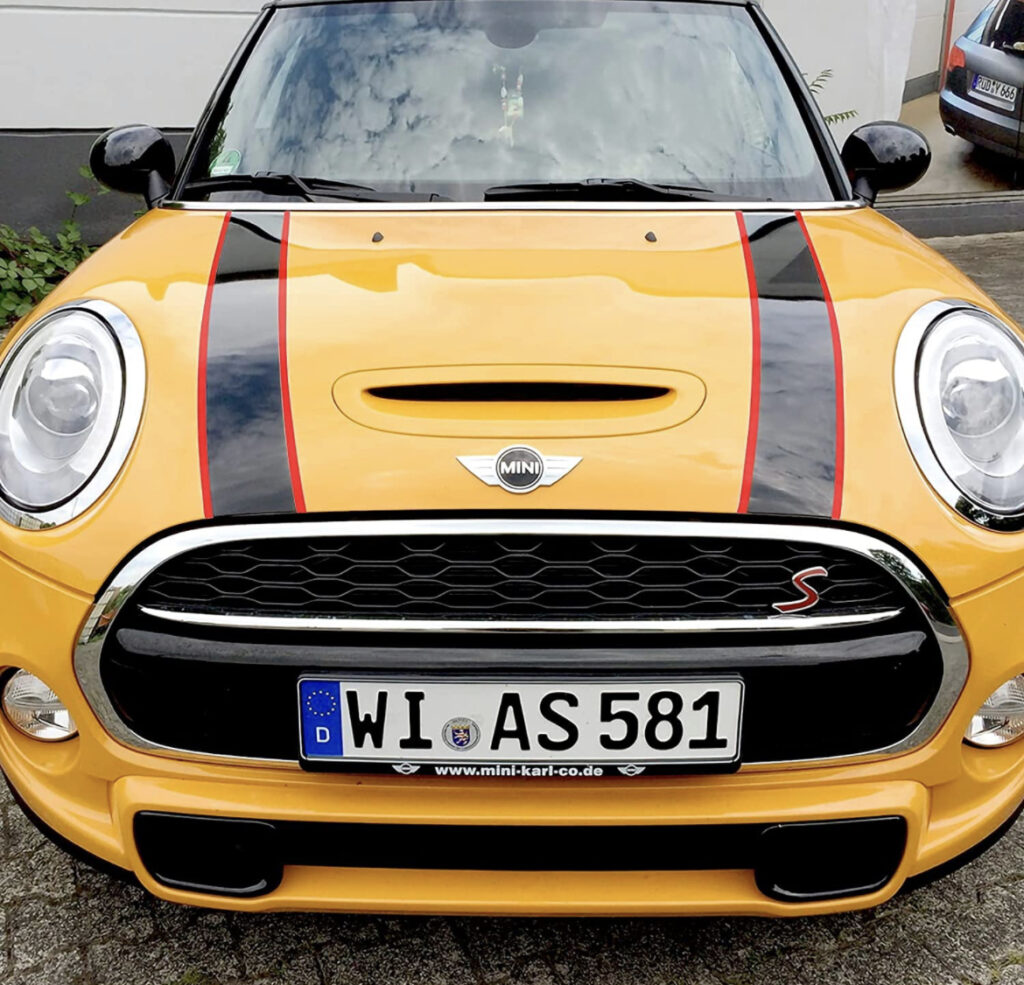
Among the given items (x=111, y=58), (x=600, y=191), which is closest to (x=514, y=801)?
(x=600, y=191)

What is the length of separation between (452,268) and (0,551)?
79 centimetres

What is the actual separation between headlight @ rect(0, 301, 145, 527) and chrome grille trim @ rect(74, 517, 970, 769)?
0.15 meters

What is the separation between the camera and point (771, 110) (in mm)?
→ 2414

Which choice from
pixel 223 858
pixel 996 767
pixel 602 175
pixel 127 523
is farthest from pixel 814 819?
pixel 602 175

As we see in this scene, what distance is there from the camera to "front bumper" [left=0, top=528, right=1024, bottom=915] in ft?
4.78

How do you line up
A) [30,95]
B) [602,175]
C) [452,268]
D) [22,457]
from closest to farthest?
[22,457]
[452,268]
[602,175]
[30,95]

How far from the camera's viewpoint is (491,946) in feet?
5.99

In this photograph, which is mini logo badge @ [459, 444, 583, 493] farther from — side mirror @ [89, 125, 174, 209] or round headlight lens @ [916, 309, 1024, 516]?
side mirror @ [89, 125, 174, 209]

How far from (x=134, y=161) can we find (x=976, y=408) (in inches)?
77.6

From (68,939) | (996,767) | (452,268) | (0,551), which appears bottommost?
(68,939)

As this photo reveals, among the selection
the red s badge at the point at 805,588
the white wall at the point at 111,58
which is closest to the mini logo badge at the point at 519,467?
the red s badge at the point at 805,588

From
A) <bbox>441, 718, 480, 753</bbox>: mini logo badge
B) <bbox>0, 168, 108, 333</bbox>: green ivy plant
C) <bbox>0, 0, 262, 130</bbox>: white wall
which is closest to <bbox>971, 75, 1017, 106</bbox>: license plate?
<bbox>0, 0, 262, 130</bbox>: white wall

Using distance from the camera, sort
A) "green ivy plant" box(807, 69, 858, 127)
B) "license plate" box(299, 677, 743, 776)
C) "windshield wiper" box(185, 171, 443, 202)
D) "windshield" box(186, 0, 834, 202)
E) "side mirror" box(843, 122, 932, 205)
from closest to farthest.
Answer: "license plate" box(299, 677, 743, 776) → "windshield wiper" box(185, 171, 443, 202) → "windshield" box(186, 0, 834, 202) → "side mirror" box(843, 122, 932, 205) → "green ivy plant" box(807, 69, 858, 127)

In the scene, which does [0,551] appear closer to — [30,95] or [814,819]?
[814,819]
